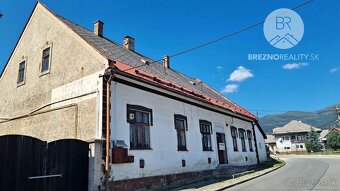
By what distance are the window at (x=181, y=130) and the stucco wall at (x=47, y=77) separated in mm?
5403

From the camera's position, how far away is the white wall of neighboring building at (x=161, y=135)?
1126 centimetres

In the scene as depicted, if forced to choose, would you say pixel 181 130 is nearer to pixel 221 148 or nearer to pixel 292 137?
pixel 221 148

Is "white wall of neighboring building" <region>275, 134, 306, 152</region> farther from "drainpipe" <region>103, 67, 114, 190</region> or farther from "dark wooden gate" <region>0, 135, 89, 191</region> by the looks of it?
"dark wooden gate" <region>0, 135, 89, 191</region>

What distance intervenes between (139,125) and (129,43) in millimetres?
9472

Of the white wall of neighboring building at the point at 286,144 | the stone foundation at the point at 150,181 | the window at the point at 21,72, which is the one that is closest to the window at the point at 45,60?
the window at the point at 21,72

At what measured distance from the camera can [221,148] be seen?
19391 millimetres

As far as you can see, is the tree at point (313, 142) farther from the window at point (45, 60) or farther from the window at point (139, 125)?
the window at point (45, 60)

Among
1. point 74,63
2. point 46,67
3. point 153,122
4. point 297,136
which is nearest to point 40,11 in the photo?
point 46,67

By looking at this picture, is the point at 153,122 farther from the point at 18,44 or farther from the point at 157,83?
the point at 18,44

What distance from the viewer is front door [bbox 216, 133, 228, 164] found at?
63.0 ft

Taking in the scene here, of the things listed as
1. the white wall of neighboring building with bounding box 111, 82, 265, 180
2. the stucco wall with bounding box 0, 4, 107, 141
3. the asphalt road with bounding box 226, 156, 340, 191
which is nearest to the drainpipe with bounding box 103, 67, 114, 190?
the white wall of neighboring building with bounding box 111, 82, 265, 180

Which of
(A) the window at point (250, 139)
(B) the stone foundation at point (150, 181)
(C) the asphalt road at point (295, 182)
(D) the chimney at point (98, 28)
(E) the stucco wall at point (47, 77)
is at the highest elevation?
(D) the chimney at point (98, 28)

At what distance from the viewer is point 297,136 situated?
244ft

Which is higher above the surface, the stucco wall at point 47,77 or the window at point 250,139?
the stucco wall at point 47,77
